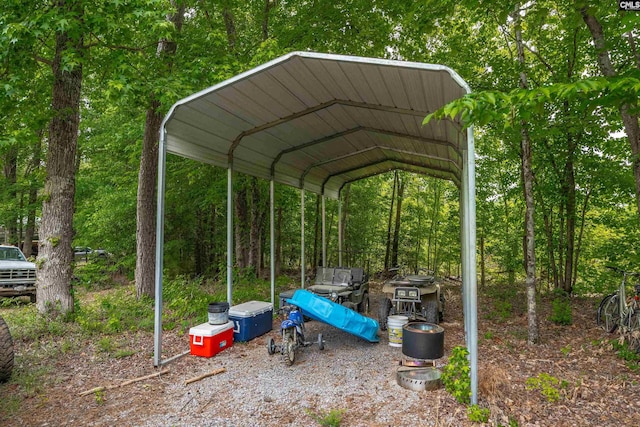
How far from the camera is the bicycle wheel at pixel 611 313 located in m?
5.71

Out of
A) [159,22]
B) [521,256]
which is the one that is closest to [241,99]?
[159,22]

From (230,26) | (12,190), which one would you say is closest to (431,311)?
(230,26)

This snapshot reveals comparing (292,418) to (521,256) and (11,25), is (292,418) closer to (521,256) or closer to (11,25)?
(11,25)

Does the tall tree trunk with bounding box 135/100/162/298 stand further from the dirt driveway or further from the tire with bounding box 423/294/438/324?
the tire with bounding box 423/294/438/324

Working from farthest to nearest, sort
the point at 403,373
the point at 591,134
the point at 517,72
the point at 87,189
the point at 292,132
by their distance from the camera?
the point at 87,189, the point at 591,134, the point at 292,132, the point at 517,72, the point at 403,373

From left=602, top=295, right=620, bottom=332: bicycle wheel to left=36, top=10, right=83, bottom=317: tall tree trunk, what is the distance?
8.52 meters

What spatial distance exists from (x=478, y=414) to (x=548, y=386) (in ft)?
3.61

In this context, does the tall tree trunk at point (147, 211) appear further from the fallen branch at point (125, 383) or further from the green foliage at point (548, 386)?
the green foliage at point (548, 386)

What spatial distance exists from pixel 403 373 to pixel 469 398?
2.52 feet

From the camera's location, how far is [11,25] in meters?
4.51

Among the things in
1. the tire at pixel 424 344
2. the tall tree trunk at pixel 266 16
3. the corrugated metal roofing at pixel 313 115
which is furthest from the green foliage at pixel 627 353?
the tall tree trunk at pixel 266 16

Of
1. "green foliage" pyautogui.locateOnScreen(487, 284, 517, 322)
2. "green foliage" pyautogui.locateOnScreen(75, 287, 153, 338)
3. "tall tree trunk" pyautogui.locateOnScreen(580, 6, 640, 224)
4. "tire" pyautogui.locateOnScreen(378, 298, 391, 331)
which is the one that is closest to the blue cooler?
"green foliage" pyautogui.locateOnScreen(75, 287, 153, 338)

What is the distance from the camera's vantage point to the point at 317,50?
938 centimetres

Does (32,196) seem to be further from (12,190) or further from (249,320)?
(249,320)
